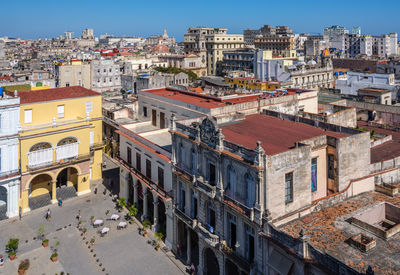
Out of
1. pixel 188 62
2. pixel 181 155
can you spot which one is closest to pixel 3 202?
pixel 181 155

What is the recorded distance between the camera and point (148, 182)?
3684 cm

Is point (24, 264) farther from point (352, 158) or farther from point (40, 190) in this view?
point (352, 158)

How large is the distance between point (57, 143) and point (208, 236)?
24379 mm

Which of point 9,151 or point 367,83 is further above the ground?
point 367,83

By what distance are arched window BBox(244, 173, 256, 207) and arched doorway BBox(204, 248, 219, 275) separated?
7341 mm

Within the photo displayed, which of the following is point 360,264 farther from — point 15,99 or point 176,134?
point 15,99

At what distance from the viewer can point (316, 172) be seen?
85.8 feet

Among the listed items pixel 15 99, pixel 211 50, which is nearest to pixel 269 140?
pixel 15 99

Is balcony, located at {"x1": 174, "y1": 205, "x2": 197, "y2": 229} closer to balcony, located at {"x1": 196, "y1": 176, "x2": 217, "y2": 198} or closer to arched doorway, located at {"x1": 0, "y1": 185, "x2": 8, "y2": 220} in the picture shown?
balcony, located at {"x1": 196, "y1": 176, "x2": 217, "y2": 198}

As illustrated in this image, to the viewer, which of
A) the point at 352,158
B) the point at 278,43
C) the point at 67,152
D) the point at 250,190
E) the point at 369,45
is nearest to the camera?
the point at 250,190

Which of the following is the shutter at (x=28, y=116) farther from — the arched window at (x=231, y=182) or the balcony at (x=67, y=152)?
the arched window at (x=231, y=182)

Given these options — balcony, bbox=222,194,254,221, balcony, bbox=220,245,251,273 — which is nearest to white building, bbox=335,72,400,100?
balcony, bbox=222,194,254,221

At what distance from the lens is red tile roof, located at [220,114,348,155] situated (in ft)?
88.0

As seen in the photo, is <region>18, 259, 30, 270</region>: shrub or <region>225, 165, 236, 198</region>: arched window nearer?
<region>225, 165, 236, 198</region>: arched window
